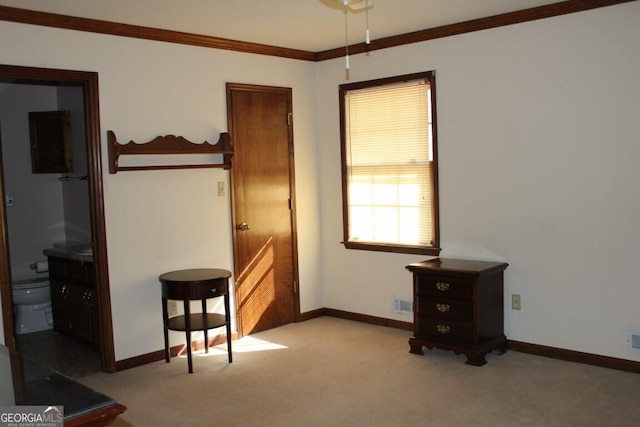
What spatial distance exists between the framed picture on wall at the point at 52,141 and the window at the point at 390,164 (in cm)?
249

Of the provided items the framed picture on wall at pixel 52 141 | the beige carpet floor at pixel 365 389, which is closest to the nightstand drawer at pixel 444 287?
the beige carpet floor at pixel 365 389

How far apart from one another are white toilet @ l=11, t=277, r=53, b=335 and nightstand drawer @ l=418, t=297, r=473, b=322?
11.2 feet

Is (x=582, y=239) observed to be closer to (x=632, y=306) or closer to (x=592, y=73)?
(x=632, y=306)

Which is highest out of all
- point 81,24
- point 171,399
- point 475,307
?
point 81,24

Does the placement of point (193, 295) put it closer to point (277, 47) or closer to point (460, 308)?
point (460, 308)

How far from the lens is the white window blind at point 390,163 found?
495 cm

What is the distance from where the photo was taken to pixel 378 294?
5375mm

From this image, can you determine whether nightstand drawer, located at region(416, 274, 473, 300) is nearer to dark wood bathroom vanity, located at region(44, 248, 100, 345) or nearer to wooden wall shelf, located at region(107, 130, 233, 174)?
wooden wall shelf, located at region(107, 130, 233, 174)

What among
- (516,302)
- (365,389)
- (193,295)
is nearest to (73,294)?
(193,295)

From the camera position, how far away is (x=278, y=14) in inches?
164

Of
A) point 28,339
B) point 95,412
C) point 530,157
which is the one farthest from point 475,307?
point 28,339

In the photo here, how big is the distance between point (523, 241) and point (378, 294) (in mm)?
1430

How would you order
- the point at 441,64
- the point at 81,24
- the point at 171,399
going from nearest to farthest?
1. the point at 171,399
2. the point at 81,24
3. the point at 441,64

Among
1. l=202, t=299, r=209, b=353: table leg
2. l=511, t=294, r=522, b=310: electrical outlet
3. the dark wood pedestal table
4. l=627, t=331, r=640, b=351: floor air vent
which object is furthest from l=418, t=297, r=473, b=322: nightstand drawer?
l=202, t=299, r=209, b=353: table leg
